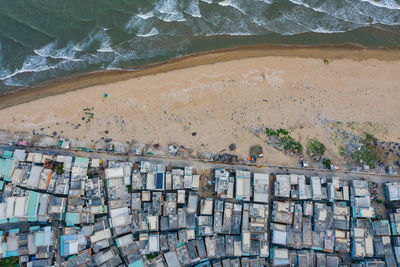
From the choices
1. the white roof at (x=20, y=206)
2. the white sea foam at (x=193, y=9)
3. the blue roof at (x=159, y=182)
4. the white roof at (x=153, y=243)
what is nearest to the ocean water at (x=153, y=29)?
the white sea foam at (x=193, y=9)

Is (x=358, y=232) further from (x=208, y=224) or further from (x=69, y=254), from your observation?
(x=69, y=254)

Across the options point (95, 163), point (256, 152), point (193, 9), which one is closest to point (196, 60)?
point (193, 9)

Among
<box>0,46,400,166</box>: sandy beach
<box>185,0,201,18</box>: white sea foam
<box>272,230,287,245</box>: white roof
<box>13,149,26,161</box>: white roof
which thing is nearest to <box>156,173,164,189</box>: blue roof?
<box>0,46,400,166</box>: sandy beach

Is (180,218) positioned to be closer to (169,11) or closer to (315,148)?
(315,148)

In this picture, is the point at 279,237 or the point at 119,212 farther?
the point at 119,212

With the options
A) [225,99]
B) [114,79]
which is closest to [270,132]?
[225,99]

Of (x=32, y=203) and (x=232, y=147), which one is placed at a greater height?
(x=232, y=147)
